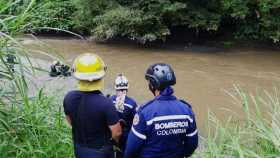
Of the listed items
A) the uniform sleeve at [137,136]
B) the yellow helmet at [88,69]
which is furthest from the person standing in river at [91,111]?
the uniform sleeve at [137,136]

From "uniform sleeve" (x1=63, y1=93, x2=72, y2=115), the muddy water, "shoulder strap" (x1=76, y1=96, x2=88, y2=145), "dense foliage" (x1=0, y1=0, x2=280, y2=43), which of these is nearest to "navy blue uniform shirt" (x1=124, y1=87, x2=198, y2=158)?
"shoulder strap" (x1=76, y1=96, x2=88, y2=145)

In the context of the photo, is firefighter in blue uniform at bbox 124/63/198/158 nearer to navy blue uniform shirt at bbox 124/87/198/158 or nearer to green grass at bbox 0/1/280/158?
navy blue uniform shirt at bbox 124/87/198/158

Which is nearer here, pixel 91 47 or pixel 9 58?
pixel 9 58

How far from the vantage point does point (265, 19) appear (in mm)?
17625

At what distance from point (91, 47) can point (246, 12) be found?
16.7ft

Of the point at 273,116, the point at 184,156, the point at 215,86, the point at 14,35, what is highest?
the point at 14,35

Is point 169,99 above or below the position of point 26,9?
below

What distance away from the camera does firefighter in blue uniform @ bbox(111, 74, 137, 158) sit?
14.4 ft

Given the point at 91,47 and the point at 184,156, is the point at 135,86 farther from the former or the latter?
the point at 184,156

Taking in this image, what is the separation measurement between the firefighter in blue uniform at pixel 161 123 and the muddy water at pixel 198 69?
Answer: 5.37 m

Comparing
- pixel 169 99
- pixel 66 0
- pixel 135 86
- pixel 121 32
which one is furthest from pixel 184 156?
pixel 66 0

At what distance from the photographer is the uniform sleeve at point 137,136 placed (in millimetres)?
3625

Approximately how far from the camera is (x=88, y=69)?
3.85 m

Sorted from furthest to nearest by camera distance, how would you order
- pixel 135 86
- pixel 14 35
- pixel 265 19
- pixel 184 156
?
pixel 265 19
pixel 135 86
pixel 14 35
pixel 184 156
